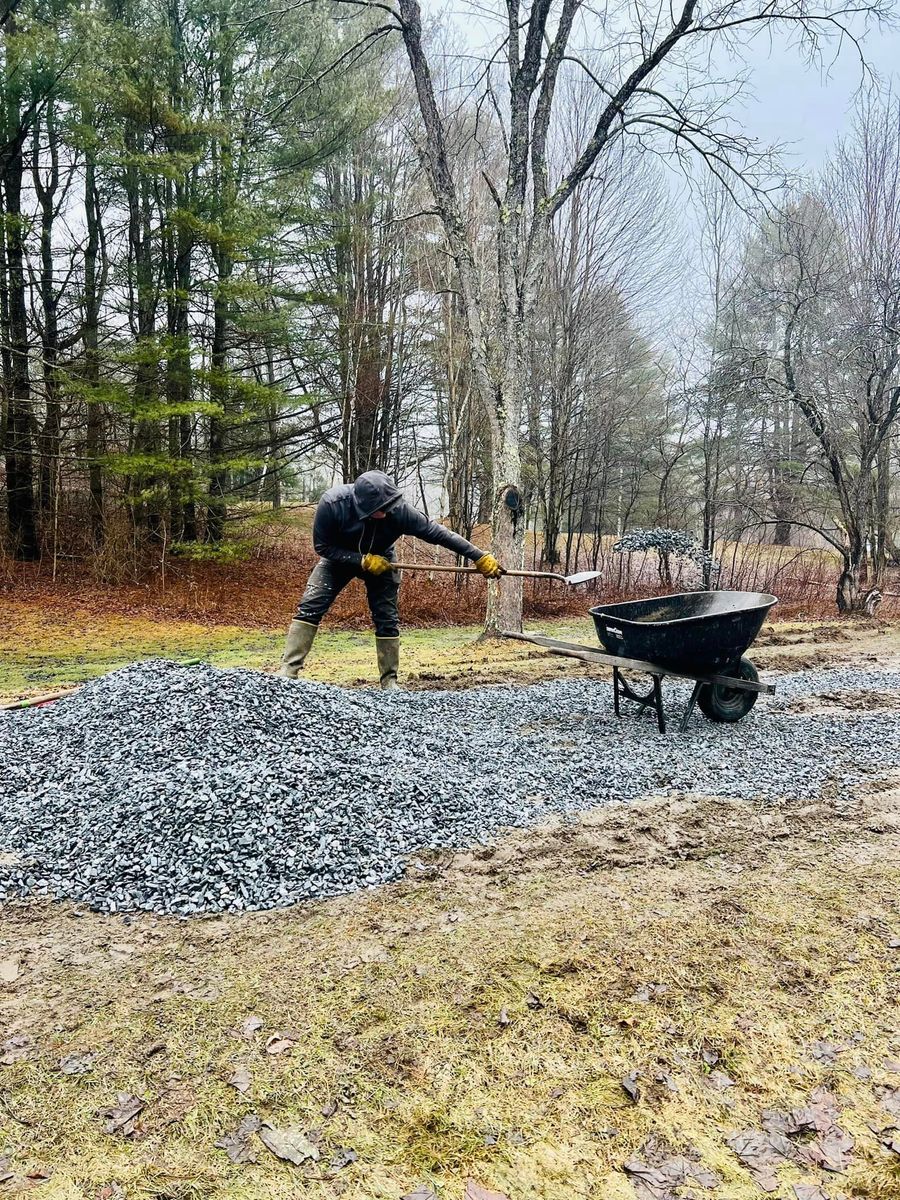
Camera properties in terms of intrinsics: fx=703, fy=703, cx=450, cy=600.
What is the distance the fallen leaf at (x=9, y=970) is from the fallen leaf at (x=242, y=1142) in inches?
43.2

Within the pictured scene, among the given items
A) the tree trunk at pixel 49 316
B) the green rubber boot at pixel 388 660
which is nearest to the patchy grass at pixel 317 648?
the green rubber boot at pixel 388 660

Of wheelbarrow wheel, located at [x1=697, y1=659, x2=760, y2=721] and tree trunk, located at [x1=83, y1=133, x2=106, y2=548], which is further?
tree trunk, located at [x1=83, y1=133, x2=106, y2=548]

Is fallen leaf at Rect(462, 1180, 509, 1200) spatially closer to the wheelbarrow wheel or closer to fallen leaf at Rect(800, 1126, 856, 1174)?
fallen leaf at Rect(800, 1126, 856, 1174)

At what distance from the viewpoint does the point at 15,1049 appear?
198 centimetres

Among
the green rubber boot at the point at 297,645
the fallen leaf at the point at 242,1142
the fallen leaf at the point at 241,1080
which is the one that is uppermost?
the green rubber boot at the point at 297,645

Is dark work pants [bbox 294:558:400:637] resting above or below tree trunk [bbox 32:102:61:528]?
below

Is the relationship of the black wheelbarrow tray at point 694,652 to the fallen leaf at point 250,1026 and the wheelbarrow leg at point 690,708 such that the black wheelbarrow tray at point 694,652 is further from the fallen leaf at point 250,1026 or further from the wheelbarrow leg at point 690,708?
the fallen leaf at point 250,1026

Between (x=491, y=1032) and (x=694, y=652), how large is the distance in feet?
10.9

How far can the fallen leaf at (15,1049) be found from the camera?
1938 mm

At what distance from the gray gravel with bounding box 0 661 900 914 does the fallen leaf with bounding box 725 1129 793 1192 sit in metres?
1.63

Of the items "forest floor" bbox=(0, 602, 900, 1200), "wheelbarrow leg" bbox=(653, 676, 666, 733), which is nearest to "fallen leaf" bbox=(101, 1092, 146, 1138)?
"forest floor" bbox=(0, 602, 900, 1200)

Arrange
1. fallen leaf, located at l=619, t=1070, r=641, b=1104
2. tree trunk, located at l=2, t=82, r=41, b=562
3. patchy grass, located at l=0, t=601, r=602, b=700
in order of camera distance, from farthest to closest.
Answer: tree trunk, located at l=2, t=82, r=41, b=562
patchy grass, located at l=0, t=601, r=602, b=700
fallen leaf, located at l=619, t=1070, r=641, b=1104

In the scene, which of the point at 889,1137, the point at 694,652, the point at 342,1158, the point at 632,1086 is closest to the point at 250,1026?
the point at 342,1158

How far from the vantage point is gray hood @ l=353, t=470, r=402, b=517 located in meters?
5.32
